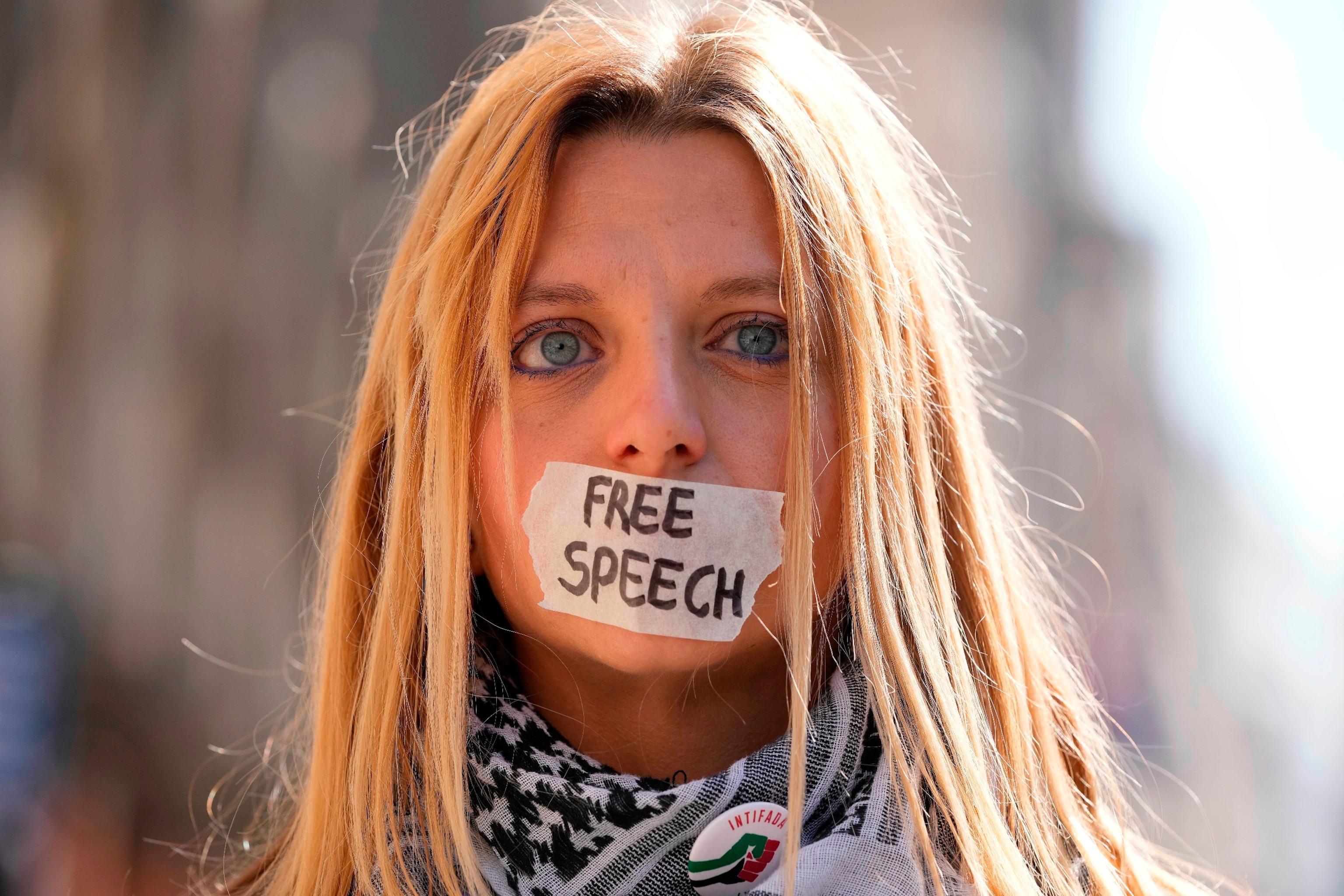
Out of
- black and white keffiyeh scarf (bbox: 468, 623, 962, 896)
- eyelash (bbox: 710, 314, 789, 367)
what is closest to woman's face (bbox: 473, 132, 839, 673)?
eyelash (bbox: 710, 314, 789, 367)

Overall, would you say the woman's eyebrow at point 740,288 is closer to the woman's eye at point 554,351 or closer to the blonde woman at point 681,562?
the blonde woman at point 681,562

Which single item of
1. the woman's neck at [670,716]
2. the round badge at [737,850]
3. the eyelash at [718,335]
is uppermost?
the eyelash at [718,335]

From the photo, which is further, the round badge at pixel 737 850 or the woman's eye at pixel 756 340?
the woman's eye at pixel 756 340

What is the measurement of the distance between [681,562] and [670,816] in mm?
378

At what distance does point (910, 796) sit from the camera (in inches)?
55.1

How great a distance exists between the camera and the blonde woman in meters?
1.41

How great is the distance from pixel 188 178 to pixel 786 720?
14.7 ft

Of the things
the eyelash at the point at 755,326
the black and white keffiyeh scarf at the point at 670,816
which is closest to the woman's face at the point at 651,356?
the eyelash at the point at 755,326

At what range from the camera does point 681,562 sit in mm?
1392

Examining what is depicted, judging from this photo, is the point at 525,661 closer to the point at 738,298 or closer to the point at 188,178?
the point at 738,298

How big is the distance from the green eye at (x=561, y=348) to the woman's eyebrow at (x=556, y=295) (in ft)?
0.17

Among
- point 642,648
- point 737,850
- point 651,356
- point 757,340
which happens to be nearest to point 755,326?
point 757,340

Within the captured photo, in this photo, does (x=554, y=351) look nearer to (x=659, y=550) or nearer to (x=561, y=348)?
(x=561, y=348)

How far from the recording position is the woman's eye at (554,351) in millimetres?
1523
